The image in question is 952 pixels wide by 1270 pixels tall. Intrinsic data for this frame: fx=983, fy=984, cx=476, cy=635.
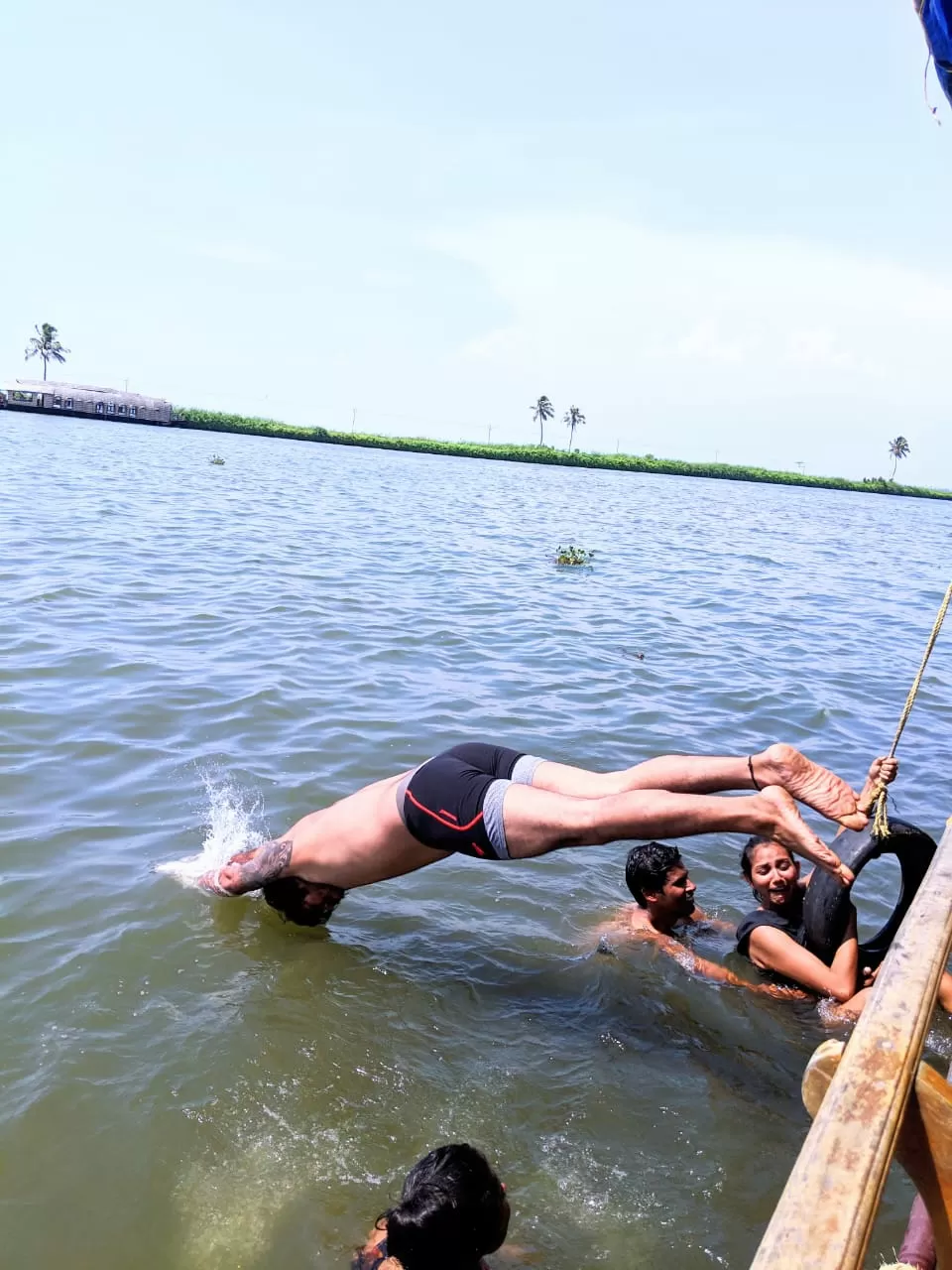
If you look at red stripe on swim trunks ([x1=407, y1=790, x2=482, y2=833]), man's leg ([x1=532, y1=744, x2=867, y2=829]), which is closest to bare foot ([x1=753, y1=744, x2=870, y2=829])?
man's leg ([x1=532, y1=744, x2=867, y2=829])

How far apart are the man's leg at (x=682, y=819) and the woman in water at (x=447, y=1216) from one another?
1.25m

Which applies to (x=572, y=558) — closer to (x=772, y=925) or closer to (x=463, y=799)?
(x=772, y=925)

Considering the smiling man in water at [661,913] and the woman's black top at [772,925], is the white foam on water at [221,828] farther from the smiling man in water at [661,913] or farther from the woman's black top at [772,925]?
the woman's black top at [772,925]

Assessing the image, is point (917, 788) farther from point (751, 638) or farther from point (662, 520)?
point (662, 520)

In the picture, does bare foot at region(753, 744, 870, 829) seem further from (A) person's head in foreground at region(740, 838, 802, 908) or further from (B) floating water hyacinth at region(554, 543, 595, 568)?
(B) floating water hyacinth at region(554, 543, 595, 568)

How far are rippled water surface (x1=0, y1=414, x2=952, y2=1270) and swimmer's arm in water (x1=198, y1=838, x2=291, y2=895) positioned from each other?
20 centimetres

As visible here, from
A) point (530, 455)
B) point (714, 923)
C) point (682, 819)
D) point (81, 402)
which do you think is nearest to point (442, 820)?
point (682, 819)

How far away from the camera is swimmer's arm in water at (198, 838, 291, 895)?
5164mm

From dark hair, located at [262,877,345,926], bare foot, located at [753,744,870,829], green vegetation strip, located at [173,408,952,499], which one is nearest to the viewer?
bare foot, located at [753,744,870,829]

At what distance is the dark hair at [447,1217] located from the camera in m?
2.85

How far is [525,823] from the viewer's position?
160 inches

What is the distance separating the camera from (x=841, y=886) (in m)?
4.81

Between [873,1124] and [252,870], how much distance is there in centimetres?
405

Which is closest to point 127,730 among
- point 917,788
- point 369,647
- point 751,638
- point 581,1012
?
point 369,647
